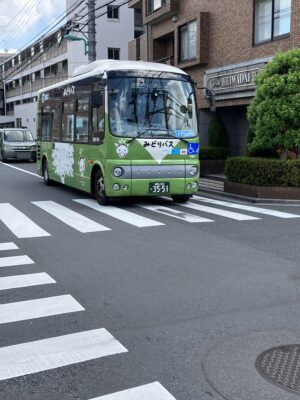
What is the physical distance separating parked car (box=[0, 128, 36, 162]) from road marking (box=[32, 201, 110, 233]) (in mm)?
15767

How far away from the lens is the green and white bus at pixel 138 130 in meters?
10.9

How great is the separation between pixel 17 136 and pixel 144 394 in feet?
87.2

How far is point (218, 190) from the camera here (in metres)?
14.5

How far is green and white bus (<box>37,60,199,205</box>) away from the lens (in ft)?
35.8

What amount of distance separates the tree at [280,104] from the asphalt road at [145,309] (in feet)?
13.3

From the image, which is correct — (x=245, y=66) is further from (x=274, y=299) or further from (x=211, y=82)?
(x=274, y=299)

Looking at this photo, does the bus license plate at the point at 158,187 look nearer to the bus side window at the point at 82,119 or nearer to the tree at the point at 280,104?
the bus side window at the point at 82,119

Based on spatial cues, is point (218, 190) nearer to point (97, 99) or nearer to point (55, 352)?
point (97, 99)

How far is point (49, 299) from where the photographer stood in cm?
511

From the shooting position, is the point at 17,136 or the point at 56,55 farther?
the point at 56,55

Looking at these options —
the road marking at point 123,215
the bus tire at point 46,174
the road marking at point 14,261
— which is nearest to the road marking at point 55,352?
the road marking at point 14,261

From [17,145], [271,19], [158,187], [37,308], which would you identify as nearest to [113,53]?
[17,145]

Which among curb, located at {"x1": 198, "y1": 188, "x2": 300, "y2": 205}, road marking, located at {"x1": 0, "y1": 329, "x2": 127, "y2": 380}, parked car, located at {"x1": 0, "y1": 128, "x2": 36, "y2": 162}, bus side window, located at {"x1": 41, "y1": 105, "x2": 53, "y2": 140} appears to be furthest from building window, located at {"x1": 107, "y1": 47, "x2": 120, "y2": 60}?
road marking, located at {"x1": 0, "y1": 329, "x2": 127, "y2": 380}

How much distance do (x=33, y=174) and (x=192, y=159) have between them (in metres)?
10.9
